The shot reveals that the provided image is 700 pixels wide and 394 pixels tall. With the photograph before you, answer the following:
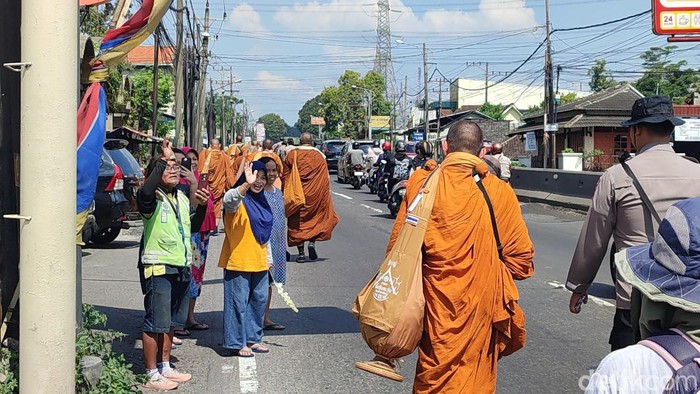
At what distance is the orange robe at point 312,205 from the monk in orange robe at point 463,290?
25.0 feet

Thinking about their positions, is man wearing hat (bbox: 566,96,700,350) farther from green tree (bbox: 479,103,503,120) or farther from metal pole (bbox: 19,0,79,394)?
green tree (bbox: 479,103,503,120)

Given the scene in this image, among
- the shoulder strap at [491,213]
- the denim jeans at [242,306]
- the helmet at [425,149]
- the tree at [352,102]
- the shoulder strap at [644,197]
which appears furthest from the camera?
the tree at [352,102]

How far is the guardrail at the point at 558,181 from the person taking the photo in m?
20.2

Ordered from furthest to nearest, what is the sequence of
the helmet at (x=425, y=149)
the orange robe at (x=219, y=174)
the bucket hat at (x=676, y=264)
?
the helmet at (x=425, y=149) → the orange robe at (x=219, y=174) → the bucket hat at (x=676, y=264)

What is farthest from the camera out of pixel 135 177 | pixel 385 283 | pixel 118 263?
pixel 135 177

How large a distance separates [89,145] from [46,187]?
101 centimetres

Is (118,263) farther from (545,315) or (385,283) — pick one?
(385,283)

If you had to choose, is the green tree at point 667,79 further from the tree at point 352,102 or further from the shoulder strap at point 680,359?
the shoulder strap at point 680,359

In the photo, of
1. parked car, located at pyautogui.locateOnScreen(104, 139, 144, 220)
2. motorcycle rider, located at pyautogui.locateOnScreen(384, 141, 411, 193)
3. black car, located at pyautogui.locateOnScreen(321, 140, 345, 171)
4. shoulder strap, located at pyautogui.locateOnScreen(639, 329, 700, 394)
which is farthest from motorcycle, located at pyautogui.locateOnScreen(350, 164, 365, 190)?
shoulder strap, located at pyautogui.locateOnScreen(639, 329, 700, 394)

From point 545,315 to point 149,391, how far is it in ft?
14.3

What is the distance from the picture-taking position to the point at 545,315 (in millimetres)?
8227

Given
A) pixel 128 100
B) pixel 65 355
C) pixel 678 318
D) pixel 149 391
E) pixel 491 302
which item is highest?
pixel 128 100

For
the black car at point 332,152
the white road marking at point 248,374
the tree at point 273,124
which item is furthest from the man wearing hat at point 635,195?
the tree at point 273,124

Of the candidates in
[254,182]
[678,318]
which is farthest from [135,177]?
[678,318]
